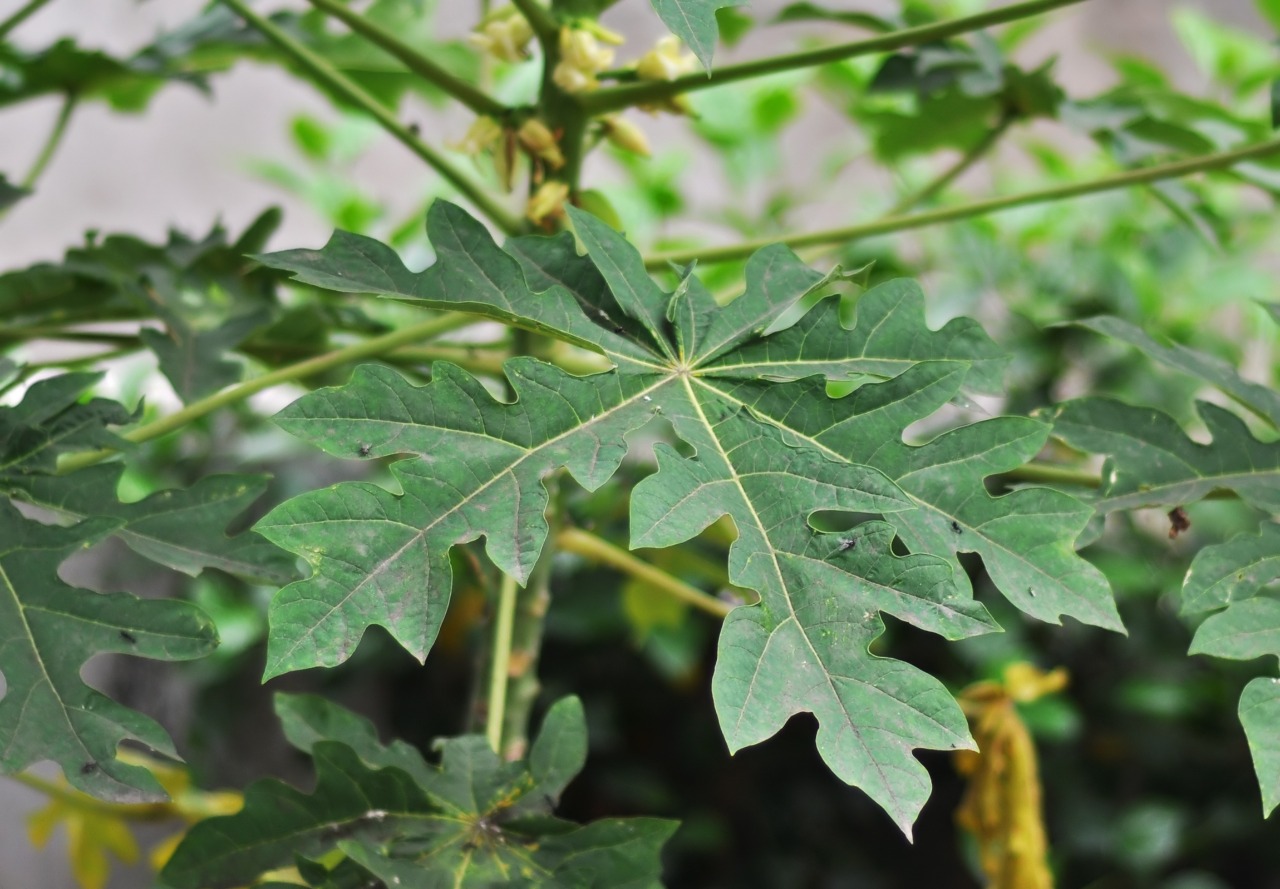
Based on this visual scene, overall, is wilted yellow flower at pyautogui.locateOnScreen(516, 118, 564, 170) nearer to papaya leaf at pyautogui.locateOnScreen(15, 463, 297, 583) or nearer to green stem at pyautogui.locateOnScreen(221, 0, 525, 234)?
green stem at pyautogui.locateOnScreen(221, 0, 525, 234)

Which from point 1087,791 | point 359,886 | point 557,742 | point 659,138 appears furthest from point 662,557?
point 659,138

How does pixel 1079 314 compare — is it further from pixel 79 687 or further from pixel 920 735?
pixel 79 687

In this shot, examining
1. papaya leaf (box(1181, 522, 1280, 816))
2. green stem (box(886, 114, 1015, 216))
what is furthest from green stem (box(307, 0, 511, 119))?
papaya leaf (box(1181, 522, 1280, 816))

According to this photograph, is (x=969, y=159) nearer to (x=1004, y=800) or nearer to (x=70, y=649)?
(x=1004, y=800)

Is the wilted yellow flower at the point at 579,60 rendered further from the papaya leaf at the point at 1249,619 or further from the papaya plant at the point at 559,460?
the papaya leaf at the point at 1249,619

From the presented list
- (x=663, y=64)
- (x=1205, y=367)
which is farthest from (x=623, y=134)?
(x=1205, y=367)

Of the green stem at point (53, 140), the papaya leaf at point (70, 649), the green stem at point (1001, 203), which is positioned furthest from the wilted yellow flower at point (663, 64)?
the green stem at point (53, 140)
